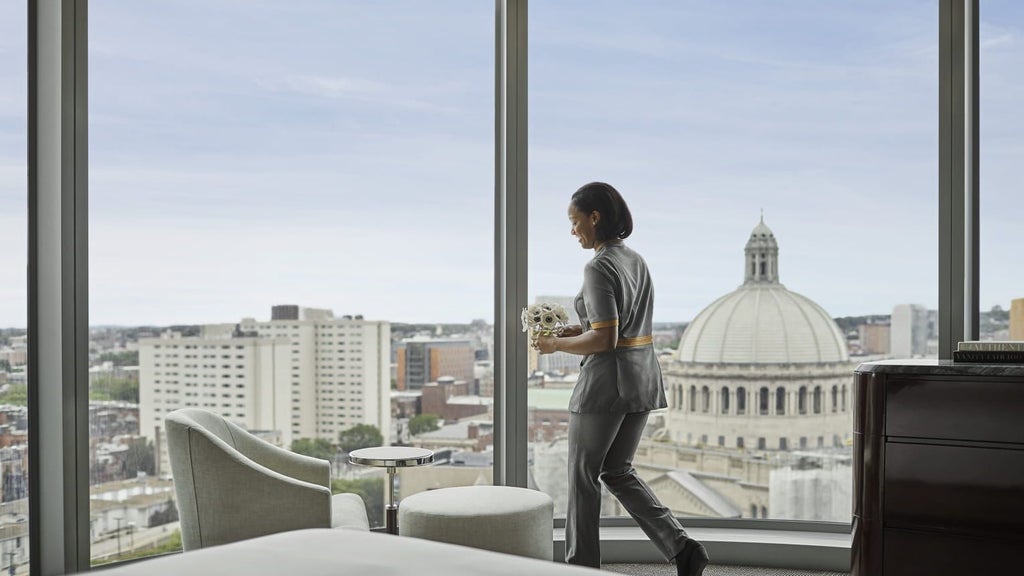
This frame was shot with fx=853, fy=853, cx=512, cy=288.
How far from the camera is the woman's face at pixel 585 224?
3.54 m

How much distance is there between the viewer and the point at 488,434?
4.29 metres

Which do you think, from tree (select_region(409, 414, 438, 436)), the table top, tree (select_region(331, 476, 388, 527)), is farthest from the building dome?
tree (select_region(331, 476, 388, 527))

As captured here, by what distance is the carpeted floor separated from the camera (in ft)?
12.8

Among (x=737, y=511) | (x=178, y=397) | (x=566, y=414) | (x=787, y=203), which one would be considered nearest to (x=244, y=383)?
(x=178, y=397)

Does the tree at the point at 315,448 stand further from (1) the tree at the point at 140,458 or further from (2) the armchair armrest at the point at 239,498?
(2) the armchair armrest at the point at 239,498

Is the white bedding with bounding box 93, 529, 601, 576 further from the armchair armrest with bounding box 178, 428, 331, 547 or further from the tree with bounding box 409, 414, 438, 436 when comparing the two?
the tree with bounding box 409, 414, 438, 436

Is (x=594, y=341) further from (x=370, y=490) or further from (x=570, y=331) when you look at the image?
(x=370, y=490)

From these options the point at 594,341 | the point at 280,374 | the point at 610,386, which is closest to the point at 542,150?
the point at 594,341

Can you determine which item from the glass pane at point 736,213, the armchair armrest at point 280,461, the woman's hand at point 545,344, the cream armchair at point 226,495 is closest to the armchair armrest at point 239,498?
the cream armchair at point 226,495

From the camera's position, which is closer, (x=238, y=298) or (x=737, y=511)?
(x=238, y=298)

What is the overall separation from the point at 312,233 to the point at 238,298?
0.46m

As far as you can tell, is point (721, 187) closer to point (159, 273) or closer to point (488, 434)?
point (488, 434)

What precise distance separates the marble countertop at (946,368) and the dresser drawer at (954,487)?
0.88 ft

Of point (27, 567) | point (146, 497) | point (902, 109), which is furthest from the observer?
point (902, 109)
